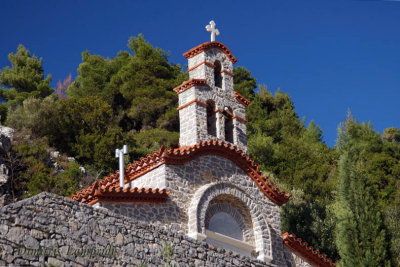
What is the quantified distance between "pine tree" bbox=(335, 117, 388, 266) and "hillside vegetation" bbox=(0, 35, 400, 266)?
0.02m

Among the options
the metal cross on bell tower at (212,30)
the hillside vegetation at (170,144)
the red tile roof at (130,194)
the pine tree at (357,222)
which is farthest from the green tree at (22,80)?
the pine tree at (357,222)

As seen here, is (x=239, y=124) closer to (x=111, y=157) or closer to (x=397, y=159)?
(x=111, y=157)

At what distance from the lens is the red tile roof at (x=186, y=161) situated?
1473cm

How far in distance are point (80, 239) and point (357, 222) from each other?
730 centimetres

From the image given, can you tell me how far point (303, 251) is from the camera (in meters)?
16.8

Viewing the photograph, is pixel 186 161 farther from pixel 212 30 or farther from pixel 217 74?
pixel 212 30

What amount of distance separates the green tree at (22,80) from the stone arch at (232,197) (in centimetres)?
2182

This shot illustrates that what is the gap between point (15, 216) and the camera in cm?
806

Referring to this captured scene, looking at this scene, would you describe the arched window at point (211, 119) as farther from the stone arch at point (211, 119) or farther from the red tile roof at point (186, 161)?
the red tile roof at point (186, 161)

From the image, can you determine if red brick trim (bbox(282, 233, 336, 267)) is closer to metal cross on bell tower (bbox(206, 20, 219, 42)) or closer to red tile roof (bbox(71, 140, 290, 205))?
red tile roof (bbox(71, 140, 290, 205))

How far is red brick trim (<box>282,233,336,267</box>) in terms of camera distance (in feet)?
54.2

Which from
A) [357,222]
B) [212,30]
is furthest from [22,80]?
[357,222]

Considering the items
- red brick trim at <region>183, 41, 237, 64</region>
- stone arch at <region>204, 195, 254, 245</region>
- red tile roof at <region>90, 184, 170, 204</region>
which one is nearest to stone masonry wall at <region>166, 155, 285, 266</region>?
stone arch at <region>204, 195, 254, 245</region>

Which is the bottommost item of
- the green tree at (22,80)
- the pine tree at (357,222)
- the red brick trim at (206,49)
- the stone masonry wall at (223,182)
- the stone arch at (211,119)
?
the pine tree at (357,222)
